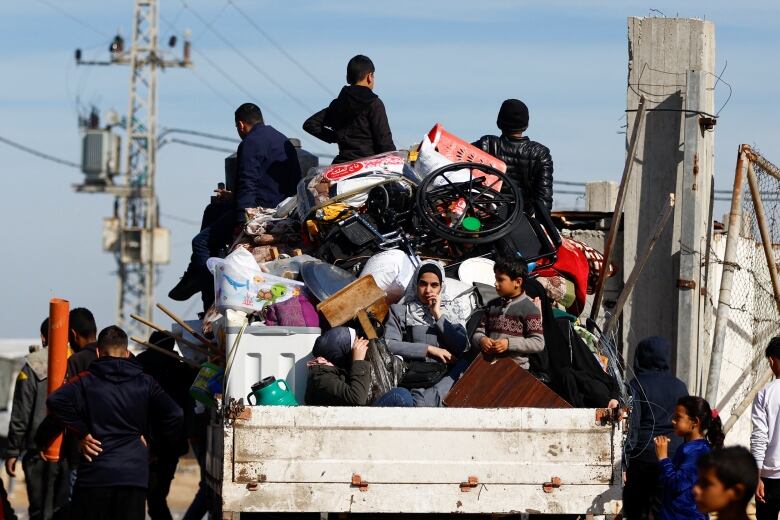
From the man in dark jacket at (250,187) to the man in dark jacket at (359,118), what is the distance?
0.42 metres

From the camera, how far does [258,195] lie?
10109 mm

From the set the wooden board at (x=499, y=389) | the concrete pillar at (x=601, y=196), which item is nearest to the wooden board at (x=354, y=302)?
the wooden board at (x=499, y=389)

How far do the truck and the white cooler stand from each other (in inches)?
33.4

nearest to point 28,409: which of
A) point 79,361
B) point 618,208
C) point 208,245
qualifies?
point 79,361

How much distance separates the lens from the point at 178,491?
1756 cm

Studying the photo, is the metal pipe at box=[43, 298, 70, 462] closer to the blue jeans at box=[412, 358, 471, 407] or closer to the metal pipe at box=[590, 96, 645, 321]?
the blue jeans at box=[412, 358, 471, 407]

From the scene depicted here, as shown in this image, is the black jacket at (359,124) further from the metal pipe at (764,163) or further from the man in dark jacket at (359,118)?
the metal pipe at (764,163)

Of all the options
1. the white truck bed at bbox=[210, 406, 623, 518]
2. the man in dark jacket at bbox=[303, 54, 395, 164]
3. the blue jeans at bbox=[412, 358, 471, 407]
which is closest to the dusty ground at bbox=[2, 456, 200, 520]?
the man in dark jacket at bbox=[303, 54, 395, 164]

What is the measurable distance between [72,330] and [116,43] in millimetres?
34235

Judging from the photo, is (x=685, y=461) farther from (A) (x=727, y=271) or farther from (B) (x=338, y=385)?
(A) (x=727, y=271)

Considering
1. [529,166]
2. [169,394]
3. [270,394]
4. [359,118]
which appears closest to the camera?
[270,394]

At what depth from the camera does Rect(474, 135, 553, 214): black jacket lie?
9680 millimetres

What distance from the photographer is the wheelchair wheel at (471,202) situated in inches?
340

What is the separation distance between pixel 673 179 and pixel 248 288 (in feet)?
12.2
